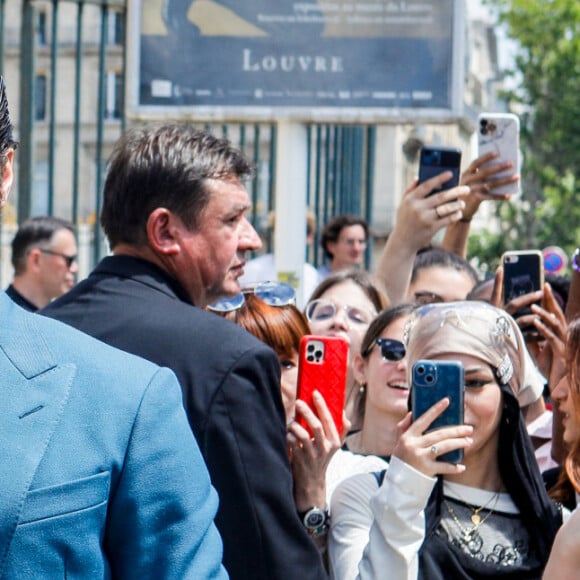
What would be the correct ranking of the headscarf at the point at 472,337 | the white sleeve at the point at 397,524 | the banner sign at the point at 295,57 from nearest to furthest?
the white sleeve at the point at 397,524, the headscarf at the point at 472,337, the banner sign at the point at 295,57

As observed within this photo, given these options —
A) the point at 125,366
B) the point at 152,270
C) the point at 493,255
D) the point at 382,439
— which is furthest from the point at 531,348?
the point at 493,255

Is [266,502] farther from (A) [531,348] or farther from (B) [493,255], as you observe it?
(B) [493,255]

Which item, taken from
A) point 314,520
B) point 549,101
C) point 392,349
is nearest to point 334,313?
point 392,349

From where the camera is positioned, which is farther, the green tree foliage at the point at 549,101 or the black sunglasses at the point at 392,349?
the green tree foliage at the point at 549,101

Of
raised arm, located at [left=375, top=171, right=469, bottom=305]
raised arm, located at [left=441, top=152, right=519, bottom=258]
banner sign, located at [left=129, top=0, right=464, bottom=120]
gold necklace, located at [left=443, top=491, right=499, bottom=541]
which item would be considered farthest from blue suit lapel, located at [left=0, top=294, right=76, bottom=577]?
banner sign, located at [left=129, top=0, right=464, bottom=120]

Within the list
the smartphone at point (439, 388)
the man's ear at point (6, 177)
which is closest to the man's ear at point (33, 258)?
the smartphone at point (439, 388)

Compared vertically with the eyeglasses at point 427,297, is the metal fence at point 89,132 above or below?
above

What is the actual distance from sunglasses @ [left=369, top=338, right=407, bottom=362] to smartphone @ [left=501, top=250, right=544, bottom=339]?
86 cm

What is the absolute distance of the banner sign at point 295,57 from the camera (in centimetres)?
564

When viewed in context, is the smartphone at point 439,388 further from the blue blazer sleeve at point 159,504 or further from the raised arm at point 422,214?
the raised arm at point 422,214

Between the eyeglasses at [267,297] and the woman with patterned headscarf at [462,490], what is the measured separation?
0.49 meters

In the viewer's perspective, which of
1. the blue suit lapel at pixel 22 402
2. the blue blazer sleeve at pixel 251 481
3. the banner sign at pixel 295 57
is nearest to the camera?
the blue suit lapel at pixel 22 402

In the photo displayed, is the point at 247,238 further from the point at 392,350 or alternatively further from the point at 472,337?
the point at 392,350

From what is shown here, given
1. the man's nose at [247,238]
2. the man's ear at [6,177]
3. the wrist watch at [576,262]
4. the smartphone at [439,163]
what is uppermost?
the smartphone at [439,163]
